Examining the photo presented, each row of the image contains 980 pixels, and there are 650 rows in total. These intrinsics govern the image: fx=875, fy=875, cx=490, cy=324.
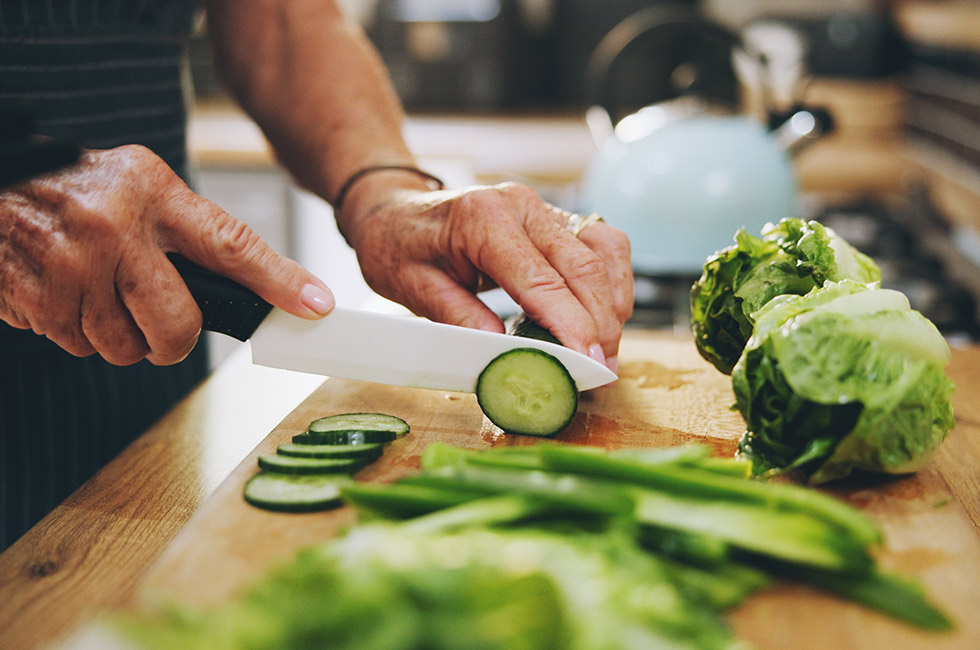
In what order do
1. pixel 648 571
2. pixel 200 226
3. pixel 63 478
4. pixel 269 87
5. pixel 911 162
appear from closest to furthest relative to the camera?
1. pixel 648 571
2. pixel 200 226
3. pixel 63 478
4. pixel 269 87
5. pixel 911 162

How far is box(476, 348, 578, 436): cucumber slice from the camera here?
134cm

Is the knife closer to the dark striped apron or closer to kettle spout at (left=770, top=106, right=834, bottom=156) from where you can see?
the dark striped apron

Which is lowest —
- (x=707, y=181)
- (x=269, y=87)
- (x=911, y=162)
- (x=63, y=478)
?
(x=63, y=478)

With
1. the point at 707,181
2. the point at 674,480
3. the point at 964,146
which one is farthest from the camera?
the point at 964,146

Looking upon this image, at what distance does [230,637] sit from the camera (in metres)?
0.69

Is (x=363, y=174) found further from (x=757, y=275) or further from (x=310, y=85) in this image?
(x=757, y=275)

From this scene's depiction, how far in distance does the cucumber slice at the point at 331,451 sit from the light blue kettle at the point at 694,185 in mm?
1336

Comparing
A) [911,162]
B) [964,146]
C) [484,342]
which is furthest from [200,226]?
[911,162]

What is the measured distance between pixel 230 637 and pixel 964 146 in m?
3.43

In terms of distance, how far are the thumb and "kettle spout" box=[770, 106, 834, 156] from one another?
1.72m

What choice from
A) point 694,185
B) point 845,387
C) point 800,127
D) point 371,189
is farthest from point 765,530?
point 800,127

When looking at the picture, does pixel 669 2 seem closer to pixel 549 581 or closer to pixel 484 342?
pixel 484 342

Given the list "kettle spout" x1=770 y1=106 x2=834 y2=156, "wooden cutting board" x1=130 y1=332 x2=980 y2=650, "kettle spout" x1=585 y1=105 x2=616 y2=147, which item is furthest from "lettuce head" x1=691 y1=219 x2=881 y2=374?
"kettle spout" x1=585 y1=105 x2=616 y2=147

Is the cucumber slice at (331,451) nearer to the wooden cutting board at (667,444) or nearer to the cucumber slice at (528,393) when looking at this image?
the wooden cutting board at (667,444)
